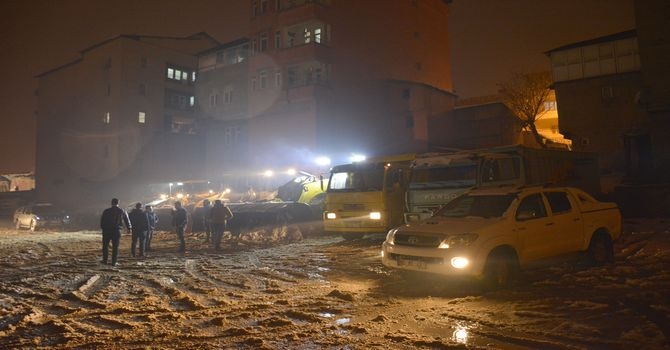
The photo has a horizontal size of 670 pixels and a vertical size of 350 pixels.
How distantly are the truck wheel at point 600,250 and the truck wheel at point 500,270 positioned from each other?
2441 millimetres

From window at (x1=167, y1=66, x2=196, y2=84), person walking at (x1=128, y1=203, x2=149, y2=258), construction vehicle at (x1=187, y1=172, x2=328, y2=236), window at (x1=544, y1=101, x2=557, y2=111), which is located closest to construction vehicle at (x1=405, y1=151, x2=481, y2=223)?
construction vehicle at (x1=187, y1=172, x2=328, y2=236)

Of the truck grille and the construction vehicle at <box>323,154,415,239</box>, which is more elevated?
the construction vehicle at <box>323,154,415,239</box>

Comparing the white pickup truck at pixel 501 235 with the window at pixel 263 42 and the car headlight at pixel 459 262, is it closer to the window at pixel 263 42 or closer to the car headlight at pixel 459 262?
the car headlight at pixel 459 262

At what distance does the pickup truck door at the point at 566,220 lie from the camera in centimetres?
802

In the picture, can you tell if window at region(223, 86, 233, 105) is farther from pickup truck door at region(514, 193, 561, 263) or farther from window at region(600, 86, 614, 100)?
pickup truck door at region(514, 193, 561, 263)

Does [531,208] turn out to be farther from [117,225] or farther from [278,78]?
[278,78]

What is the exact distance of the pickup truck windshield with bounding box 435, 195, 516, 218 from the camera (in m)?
7.76

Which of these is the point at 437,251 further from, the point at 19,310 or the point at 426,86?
the point at 426,86

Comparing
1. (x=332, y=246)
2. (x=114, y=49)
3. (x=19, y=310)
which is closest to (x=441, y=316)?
(x=19, y=310)

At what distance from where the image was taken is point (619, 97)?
3031 cm

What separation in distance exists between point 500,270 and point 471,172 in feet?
17.3

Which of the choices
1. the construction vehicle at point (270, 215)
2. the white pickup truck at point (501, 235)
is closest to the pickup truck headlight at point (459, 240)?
the white pickup truck at point (501, 235)

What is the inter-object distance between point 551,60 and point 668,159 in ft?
41.7

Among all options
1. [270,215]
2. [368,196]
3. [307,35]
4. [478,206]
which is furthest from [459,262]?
[307,35]
